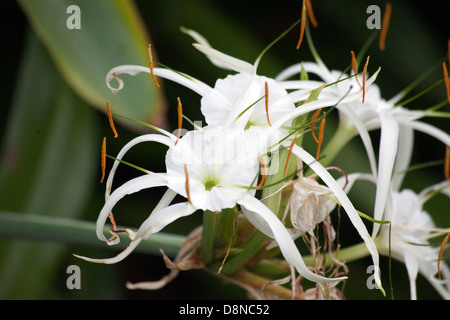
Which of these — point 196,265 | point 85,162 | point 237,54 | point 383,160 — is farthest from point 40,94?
point 383,160

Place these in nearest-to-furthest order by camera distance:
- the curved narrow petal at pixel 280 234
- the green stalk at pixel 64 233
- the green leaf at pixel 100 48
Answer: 1. the curved narrow petal at pixel 280 234
2. the green stalk at pixel 64 233
3. the green leaf at pixel 100 48

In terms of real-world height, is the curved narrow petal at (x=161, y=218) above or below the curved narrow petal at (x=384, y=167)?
below

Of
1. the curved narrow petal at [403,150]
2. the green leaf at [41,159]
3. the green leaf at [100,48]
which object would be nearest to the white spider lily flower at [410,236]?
the curved narrow petal at [403,150]

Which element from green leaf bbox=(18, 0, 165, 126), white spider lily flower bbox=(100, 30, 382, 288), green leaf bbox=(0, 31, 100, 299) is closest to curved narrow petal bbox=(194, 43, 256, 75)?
white spider lily flower bbox=(100, 30, 382, 288)

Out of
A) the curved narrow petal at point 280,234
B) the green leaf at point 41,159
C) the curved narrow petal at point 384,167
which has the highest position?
the green leaf at point 41,159

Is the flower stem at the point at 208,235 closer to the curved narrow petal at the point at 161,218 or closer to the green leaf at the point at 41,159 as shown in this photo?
the curved narrow petal at the point at 161,218

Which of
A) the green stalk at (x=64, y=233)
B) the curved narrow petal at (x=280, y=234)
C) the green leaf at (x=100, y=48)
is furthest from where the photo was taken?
the green leaf at (x=100, y=48)

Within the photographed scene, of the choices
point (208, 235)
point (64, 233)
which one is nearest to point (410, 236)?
point (208, 235)
